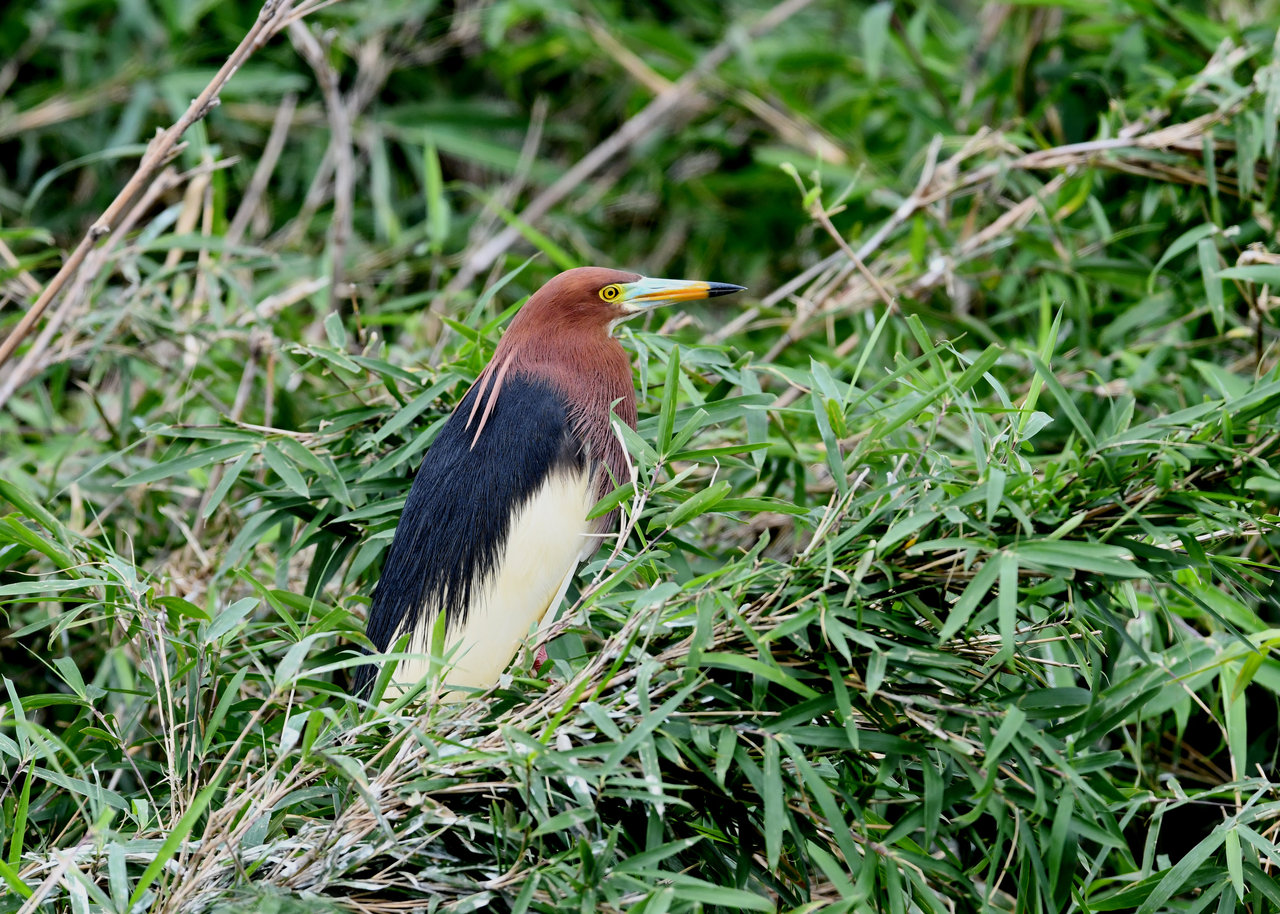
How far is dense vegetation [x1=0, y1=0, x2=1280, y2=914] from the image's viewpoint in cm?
113

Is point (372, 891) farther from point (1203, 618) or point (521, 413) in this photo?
point (1203, 618)

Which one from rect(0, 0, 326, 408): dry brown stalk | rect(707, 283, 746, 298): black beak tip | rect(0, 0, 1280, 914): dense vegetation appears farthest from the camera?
rect(707, 283, 746, 298): black beak tip

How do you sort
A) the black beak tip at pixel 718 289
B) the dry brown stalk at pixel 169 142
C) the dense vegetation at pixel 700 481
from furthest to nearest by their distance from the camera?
the black beak tip at pixel 718 289 → the dry brown stalk at pixel 169 142 → the dense vegetation at pixel 700 481

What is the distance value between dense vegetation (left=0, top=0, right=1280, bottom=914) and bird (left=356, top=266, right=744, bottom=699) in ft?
0.22

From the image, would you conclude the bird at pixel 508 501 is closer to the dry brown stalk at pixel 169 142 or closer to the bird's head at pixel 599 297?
the bird's head at pixel 599 297

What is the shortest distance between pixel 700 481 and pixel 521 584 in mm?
518

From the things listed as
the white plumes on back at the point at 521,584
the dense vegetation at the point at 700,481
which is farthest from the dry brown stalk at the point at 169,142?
the white plumes on back at the point at 521,584

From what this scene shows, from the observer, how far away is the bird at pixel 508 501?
152cm

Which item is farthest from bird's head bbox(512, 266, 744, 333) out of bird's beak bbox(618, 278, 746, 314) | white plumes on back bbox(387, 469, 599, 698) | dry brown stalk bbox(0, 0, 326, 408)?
dry brown stalk bbox(0, 0, 326, 408)

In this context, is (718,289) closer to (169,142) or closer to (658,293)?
(658,293)

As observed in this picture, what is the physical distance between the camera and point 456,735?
3.95 ft

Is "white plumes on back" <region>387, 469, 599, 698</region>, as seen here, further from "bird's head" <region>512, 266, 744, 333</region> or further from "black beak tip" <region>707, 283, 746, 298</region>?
"black beak tip" <region>707, 283, 746, 298</region>

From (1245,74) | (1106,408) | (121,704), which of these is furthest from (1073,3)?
(121,704)

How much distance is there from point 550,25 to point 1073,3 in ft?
5.08
